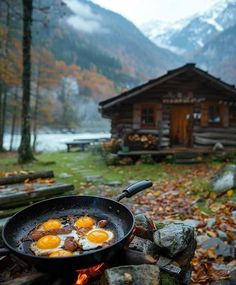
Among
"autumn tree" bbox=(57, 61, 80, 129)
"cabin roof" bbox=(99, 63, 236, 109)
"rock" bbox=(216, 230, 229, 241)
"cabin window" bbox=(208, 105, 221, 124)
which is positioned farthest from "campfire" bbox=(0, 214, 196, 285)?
"autumn tree" bbox=(57, 61, 80, 129)

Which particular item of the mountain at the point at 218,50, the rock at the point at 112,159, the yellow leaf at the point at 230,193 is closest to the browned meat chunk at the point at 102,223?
the yellow leaf at the point at 230,193

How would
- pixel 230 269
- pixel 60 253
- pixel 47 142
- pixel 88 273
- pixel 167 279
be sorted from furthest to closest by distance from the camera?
pixel 47 142 → pixel 230 269 → pixel 167 279 → pixel 88 273 → pixel 60 253

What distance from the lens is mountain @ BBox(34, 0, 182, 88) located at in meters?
86.4

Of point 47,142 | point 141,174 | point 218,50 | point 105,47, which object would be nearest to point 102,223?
point 141,174

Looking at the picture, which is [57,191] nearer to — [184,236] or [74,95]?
[184,236]

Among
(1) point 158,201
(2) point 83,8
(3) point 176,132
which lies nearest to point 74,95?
(3) point 176,132

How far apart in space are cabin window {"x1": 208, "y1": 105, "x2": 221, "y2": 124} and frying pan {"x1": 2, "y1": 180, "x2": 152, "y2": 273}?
1177 cm

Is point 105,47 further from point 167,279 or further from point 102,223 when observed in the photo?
point 167,279

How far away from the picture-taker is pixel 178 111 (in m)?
14.7

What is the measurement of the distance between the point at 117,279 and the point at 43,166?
953 cm

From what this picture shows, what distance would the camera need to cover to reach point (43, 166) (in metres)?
11.7

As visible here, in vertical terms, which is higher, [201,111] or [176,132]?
[201,111]

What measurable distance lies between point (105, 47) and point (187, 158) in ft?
401

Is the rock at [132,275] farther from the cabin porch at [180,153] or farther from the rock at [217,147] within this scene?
the rock at [217,147]
